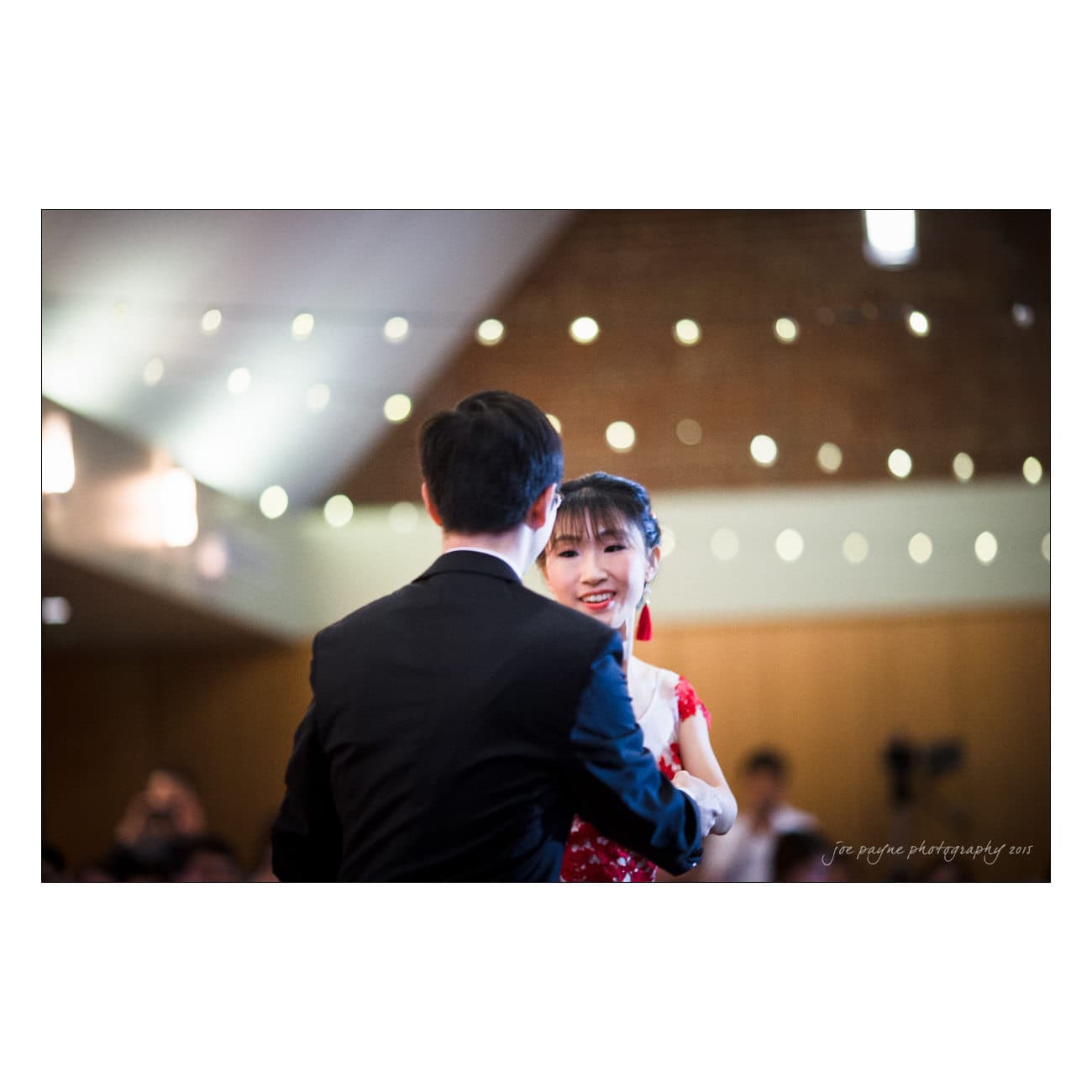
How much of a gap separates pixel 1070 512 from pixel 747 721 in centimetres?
75

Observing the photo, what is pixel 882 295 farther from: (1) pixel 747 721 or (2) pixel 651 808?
(2) pixel 651 808

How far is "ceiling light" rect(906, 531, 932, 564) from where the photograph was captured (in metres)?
2.90

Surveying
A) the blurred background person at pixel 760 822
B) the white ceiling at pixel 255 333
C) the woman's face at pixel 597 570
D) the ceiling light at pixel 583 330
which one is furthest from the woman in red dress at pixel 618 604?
the white ceiling at pixel 255 333

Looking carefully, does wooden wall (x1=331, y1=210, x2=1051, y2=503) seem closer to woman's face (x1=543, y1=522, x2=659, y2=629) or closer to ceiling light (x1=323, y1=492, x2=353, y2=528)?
ceiling light (x1=323, y1=492, x2=353, y2=528)

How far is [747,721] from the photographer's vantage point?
9.32 feet

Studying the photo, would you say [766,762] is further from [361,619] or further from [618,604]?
[361,619]

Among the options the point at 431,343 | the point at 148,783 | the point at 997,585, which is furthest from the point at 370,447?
the point at 997,585

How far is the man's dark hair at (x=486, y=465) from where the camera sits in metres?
2.21

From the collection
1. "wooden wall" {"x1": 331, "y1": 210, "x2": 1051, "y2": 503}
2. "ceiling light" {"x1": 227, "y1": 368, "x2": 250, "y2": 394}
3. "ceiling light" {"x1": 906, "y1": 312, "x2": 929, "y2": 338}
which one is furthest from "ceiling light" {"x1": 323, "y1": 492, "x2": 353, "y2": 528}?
"ceiling light" {"x1": 906, "y1": 312, "x2": 929, "y2": 338}

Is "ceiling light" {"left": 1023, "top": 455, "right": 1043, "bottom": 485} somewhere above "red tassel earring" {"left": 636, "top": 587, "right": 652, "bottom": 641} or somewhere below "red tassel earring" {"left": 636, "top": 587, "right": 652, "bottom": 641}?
above

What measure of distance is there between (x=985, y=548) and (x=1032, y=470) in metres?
0.18

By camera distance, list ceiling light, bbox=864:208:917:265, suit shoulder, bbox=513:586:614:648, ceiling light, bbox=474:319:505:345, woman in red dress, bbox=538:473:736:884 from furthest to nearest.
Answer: ceiling light, bbox=474:319:505:345 → ceiling light, bbox=864:208:917:265 → woman in red dress, bbox=538:473:736:884 → suit shoulder, bbox=513:586:614:648

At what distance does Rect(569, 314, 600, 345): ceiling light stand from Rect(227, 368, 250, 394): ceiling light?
0.68 meters

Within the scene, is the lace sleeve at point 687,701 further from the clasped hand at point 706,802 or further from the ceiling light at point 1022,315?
the ceiling light at point 1022,315
